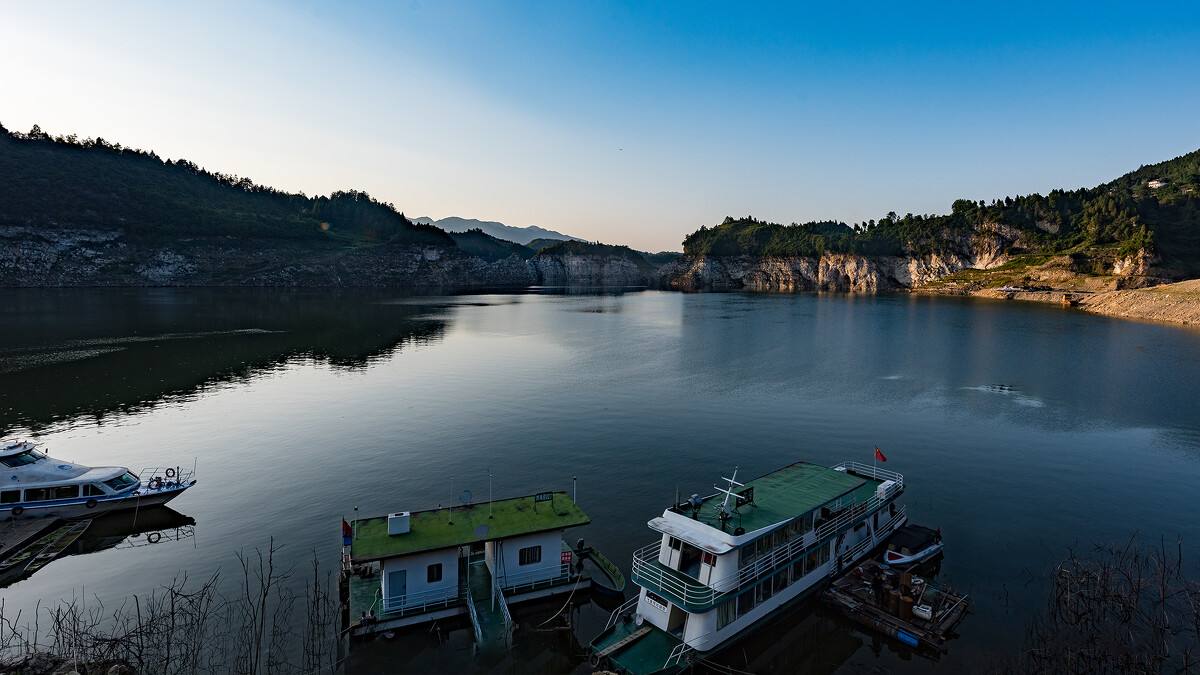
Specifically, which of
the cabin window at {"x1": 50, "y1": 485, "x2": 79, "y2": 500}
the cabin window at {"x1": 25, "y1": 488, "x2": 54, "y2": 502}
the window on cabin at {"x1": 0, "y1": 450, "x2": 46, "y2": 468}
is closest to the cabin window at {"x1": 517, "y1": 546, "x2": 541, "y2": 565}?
the cabin window at {"x1": 50, "y1": 485, "x2": 79, "y2": 500}

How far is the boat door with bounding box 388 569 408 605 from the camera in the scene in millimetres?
24516

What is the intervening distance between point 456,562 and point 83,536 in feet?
85.1

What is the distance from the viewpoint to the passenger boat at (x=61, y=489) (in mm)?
34031

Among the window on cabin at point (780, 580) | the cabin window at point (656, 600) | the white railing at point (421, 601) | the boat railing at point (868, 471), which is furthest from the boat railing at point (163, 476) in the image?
the boat railing at point (868, 471)

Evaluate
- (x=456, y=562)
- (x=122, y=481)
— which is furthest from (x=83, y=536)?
(x=456, y=562)

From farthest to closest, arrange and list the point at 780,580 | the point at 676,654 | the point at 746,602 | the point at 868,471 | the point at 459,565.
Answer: the point at 868,471
the point at 459,565
the point at 780,580
the point at 746,602
the point at 676,654

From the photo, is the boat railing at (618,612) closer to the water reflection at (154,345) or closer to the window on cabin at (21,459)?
the window on cabin at (21,459)

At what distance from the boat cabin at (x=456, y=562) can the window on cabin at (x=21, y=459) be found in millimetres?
24949

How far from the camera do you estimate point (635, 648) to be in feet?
74.5

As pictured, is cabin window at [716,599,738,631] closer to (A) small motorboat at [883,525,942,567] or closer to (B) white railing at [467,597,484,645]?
(B) white railing at [467,597,484,645]

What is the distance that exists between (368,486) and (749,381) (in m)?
51.5

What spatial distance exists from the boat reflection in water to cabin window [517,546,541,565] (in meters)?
22.6

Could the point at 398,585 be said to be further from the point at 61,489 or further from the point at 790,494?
the point at 61,489

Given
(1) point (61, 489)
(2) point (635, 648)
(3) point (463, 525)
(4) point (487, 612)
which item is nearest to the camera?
(2) point (635, 648)
